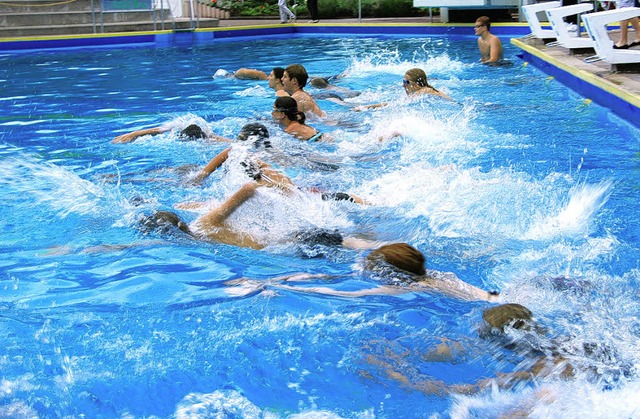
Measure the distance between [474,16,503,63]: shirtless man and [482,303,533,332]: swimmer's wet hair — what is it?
10588 millimetres

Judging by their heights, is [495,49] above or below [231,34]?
below

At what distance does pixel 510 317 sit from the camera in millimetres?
4191

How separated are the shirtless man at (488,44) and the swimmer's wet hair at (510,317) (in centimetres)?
1059

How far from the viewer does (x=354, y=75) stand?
14.2m

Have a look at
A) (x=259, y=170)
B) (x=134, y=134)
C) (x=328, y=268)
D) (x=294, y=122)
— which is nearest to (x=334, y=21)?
(x=134, y=134)

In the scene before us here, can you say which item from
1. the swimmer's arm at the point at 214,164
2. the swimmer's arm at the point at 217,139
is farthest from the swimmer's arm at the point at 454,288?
the swimmer's arm at the point at 217,139

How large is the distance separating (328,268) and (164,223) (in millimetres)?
1374

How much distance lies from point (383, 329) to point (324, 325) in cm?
34

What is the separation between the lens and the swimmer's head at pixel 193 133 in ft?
29.1

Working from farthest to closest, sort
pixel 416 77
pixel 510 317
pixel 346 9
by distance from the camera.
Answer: pixel 346 9 < pixel 416 77 < pixel 510 317

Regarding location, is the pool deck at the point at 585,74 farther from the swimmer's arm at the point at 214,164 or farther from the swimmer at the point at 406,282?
the swimmer at the point at 406,282

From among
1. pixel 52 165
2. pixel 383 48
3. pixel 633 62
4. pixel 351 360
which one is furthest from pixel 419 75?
pixel 383 48

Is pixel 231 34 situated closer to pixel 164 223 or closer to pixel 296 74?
pixel 296 74

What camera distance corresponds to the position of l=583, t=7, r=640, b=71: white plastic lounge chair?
32.3 ft
